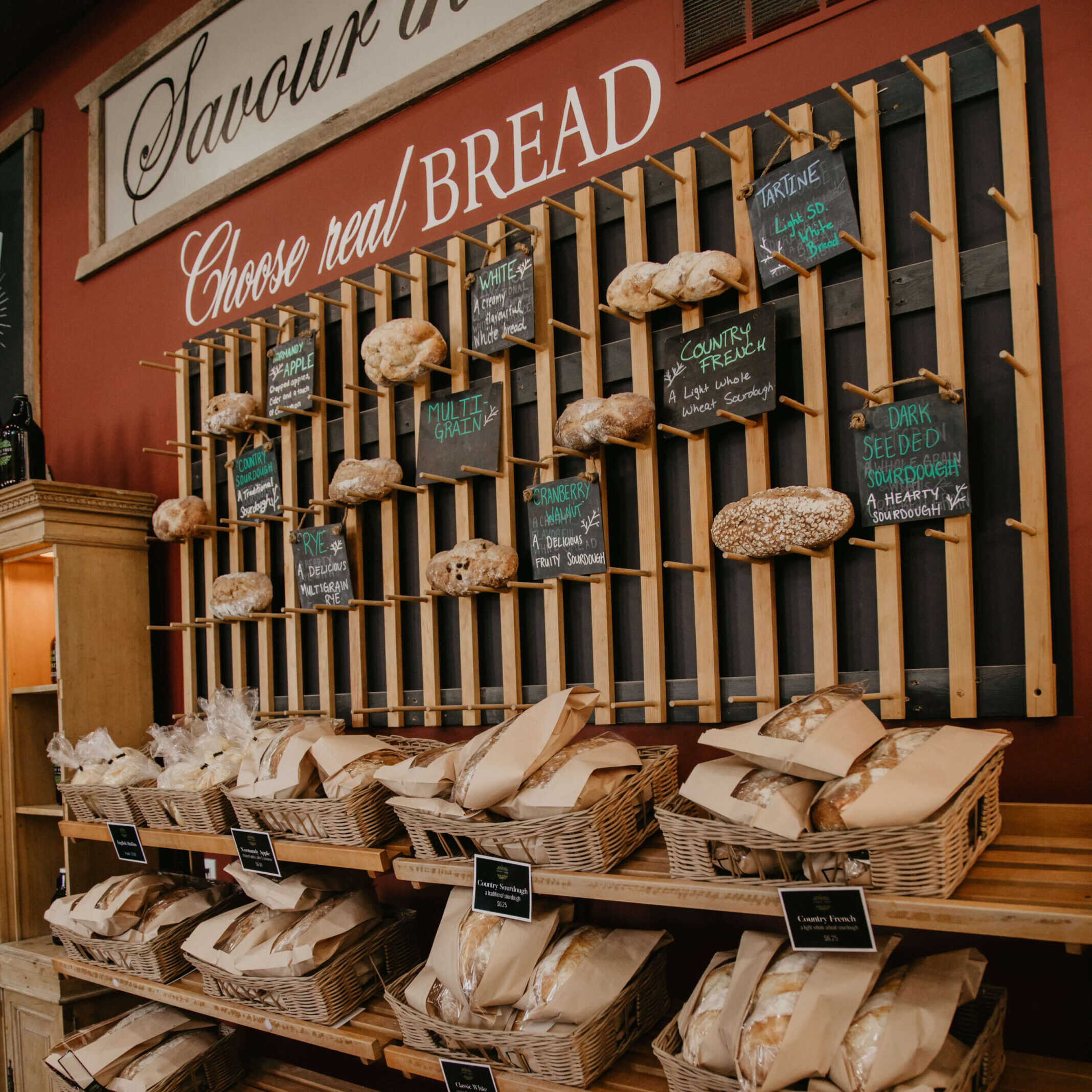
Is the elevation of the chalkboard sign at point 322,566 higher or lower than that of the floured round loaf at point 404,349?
lower

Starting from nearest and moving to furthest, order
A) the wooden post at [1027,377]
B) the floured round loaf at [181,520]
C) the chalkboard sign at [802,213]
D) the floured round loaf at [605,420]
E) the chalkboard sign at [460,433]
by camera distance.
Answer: the wooden post at [1027,377] → the chalkboard sign at [802,213] → the floured round loaf at [605,420] → the chalkboard sign at [460,433] → the floured round loaf at [181,520]

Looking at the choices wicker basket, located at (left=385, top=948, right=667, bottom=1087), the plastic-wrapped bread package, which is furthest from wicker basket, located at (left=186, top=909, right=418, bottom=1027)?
the plastic-wrapped bread package

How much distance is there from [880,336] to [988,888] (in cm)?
106

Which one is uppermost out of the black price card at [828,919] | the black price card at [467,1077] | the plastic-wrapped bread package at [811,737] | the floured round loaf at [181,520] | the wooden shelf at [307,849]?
the floured round loaf at [181,520]

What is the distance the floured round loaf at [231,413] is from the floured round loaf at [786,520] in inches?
71.4

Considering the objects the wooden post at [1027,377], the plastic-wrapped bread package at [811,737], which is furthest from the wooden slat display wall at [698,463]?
the plastic-wrapped bread package at [811,737]

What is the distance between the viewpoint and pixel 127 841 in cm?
281

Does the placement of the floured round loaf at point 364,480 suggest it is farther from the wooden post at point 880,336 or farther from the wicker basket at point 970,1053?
the wicker basket at point 970,1053

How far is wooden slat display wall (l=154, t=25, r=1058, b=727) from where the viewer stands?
1.80m

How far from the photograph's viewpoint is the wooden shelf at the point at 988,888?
133 cm

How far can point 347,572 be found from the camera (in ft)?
9.22

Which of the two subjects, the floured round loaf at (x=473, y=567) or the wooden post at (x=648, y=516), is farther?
the floured round loaf at (x=473, y=567)

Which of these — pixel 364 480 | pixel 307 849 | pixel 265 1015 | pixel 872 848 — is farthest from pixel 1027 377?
pixel 265 1015

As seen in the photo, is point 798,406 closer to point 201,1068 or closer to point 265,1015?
point 265,1015
